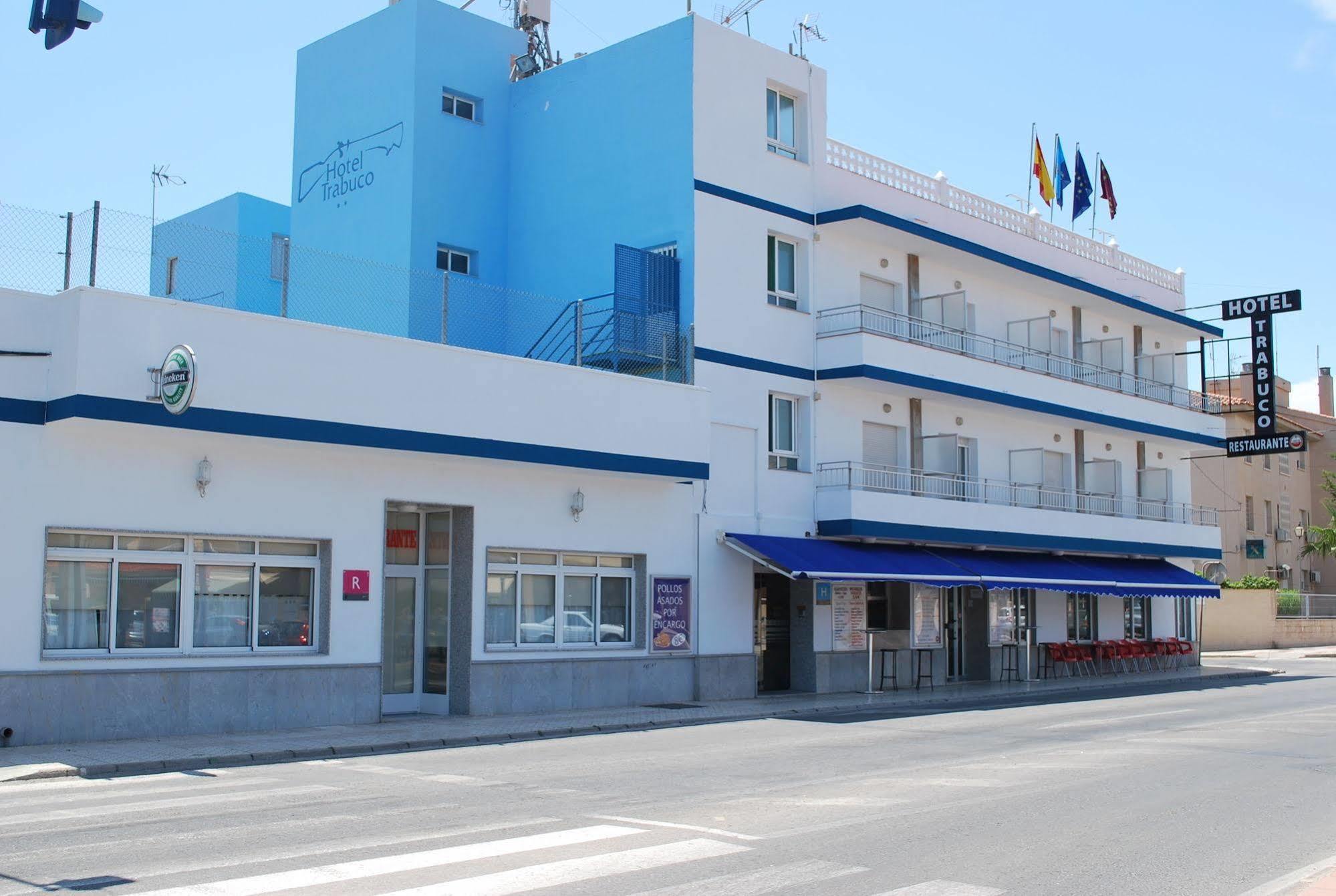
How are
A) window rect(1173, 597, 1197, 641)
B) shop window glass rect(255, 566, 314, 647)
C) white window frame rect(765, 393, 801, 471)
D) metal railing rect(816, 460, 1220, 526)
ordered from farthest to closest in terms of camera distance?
window rect(1173, 597, 1197, 641), metal railing rect(816, 460, 1220, 526), white window frame rect(765, 393, 801, 471), shop window glass rect(255, 566, 314, 647)

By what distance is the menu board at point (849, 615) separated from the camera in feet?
89.7

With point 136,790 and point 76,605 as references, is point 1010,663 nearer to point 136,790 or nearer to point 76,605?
point 76,605

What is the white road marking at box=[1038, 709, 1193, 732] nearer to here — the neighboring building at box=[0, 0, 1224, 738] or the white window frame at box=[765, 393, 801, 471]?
the neighboring building at box=[0, 0, 1224, 738]

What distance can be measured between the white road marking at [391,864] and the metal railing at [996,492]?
1780 cm

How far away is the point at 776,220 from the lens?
2689 cm

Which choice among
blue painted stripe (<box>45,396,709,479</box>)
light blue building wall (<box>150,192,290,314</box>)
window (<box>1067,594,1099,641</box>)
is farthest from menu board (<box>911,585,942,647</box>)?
light blue building wall (<box>150,192,290,314</box>)

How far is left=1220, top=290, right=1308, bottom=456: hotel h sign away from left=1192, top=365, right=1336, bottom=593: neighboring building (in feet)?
35.2

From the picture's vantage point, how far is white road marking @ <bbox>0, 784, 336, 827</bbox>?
1062cm

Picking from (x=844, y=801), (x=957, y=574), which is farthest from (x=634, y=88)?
(x=844, y=801)

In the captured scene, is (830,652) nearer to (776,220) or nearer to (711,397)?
(711,397)

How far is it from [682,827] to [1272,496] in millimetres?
55513

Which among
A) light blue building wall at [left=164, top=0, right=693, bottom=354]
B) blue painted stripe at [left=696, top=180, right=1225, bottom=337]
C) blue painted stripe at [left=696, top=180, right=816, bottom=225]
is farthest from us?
blue painted stripe at [left=696, top=180, right=1225, bottom=337]

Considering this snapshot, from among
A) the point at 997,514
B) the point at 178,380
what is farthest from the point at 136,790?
the point at 997,514

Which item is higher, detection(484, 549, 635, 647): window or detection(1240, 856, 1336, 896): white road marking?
detection(484, 549, 635, 647): window
